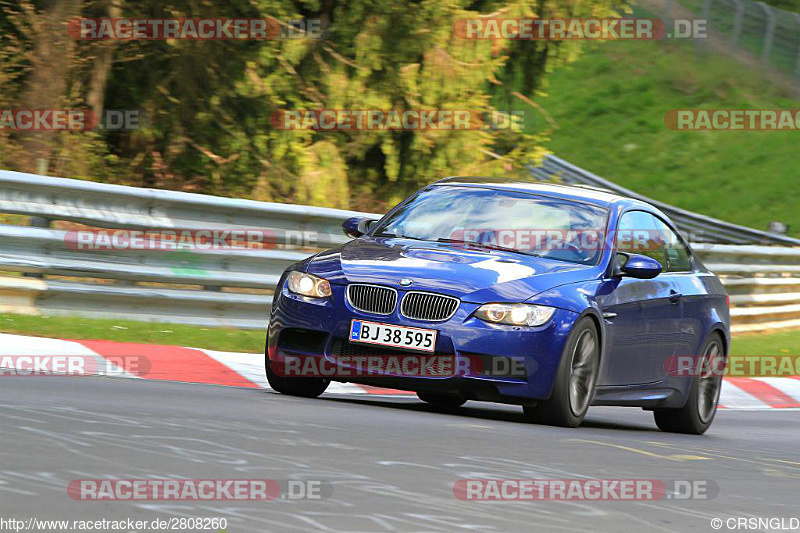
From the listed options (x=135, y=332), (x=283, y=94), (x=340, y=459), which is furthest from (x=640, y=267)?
(x=283, y=94)

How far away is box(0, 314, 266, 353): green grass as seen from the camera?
1009 cm

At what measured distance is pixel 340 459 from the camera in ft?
19.5

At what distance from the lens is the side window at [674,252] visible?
32.9ft

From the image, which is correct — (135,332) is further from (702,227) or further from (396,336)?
(702,227)

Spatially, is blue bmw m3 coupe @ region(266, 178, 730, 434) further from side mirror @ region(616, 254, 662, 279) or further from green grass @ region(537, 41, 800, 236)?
green grass @ region(537, 41, 800, 236)

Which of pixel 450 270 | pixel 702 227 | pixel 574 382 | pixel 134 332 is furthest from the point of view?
pixel 702 227

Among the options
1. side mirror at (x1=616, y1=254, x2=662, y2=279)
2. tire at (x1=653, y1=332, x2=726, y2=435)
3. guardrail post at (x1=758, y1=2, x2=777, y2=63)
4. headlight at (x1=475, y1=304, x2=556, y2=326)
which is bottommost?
tire at (x1=653, y1=332, x2=726, y2=435)

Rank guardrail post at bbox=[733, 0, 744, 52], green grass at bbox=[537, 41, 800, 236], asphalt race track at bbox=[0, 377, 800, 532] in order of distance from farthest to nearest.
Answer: guardrail post at bbox=[733, 0, 744, 52], green grass at bbox=[537, 41, 800, 236], asphalt race track at bbox=[0, 377, 800, 532]

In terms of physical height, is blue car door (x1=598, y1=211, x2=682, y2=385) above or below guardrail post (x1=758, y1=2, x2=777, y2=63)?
below

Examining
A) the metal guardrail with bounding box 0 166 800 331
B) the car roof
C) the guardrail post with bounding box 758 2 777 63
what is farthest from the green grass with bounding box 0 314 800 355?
the guardrail post with bounding box 758 2 777 63

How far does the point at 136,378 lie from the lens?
28.8 feet

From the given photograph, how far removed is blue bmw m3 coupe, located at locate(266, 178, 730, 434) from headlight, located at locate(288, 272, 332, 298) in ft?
0.04

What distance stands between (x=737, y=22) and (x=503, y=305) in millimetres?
37059

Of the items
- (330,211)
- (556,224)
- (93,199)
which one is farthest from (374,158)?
(556,224)
